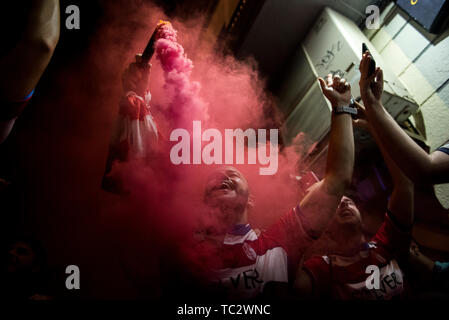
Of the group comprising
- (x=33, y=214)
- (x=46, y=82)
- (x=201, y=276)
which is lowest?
(x=33, y=214)

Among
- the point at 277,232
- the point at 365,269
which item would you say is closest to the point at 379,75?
the point at 277,232

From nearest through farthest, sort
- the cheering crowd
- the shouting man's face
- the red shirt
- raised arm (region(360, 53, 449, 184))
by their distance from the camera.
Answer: the cheering crowd → raised arm (region(360, 53, 449, 184)) → the red shirt → the shouting man's face

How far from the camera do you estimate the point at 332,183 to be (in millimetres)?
2109

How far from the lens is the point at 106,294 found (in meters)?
3.30

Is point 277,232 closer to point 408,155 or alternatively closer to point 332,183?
point 332,183

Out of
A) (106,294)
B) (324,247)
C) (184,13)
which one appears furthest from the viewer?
(184,13)

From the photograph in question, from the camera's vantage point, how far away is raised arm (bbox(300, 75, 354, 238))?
209cm

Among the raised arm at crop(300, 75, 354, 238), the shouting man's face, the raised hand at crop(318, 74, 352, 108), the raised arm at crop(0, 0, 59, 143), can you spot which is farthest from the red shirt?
the raised arm at crop(0, 0, 59, 143)

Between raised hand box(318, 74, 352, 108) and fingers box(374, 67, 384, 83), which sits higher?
fingers box(374, 67, 384, 83)

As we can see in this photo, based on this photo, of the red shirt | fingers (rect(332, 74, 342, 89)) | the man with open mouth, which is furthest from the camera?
fingers (rect(332, 74, 342, 89))

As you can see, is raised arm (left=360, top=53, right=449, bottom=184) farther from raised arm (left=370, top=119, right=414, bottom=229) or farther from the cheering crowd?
raised arm (left=370, top=119, right=414, bottom=229)
